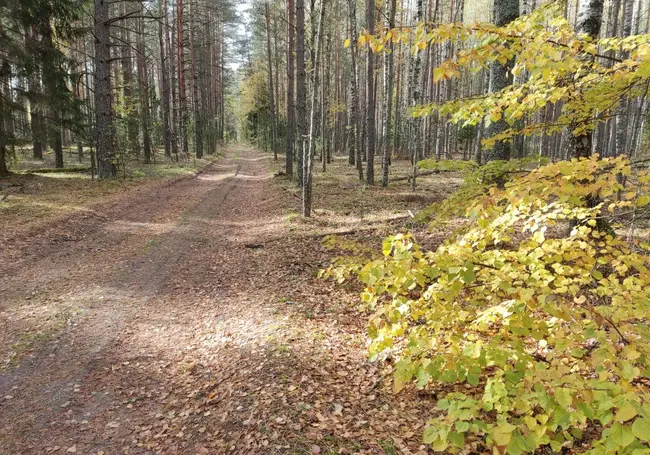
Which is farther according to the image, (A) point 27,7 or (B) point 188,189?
(B) point 188,189

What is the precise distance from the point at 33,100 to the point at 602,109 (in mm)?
20638

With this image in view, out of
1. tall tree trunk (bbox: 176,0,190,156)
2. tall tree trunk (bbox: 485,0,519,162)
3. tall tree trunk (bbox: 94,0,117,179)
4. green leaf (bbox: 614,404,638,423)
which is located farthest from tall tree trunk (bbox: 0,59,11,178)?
green leaf (bbox: 614,404,638,423)

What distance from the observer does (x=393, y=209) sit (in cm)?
1389

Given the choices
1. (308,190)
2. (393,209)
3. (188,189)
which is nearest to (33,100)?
(188,189)

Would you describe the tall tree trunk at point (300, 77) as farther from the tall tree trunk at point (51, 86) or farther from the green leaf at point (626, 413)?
the green leaf at point (626, 413)

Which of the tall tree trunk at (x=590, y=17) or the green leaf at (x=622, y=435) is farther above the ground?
the tall tree trunk at (x=590, y=17)

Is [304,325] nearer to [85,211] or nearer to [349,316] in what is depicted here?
[349,316]

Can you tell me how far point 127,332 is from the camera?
6121 mm

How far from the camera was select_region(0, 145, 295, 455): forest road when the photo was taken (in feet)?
14.0

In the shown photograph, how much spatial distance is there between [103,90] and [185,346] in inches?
631

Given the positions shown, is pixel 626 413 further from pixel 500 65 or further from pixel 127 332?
pixel 500 65

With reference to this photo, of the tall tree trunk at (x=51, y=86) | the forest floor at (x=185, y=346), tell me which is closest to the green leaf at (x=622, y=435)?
the forest floor at (x=185, y=346)

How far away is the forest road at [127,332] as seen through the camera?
4266 millimetres

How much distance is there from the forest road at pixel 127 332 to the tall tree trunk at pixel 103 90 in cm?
726
